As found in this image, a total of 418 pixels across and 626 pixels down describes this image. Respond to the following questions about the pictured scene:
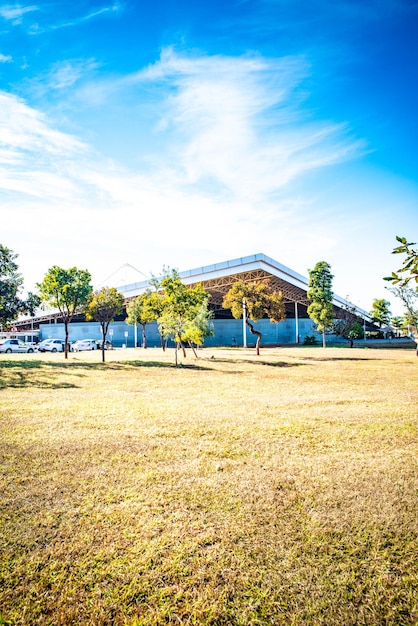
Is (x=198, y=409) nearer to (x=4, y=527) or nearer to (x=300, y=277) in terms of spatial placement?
(x=4, y=527)

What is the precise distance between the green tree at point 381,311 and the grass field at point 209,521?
2826 inches

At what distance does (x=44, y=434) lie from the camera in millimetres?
6121

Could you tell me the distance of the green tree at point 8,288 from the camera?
18.7m

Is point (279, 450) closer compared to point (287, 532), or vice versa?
point (287, 532)

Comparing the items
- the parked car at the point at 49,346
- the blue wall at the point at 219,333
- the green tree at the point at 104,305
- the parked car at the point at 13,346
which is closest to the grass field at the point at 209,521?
the green tree at the point at 104,305

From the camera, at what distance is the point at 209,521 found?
3291mm

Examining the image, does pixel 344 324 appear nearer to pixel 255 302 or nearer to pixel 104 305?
pixel 255 302

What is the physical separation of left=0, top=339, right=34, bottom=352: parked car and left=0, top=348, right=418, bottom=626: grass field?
126ft

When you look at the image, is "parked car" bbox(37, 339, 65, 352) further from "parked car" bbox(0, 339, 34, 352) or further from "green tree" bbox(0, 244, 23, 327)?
"green tree" bbox(0, 244, 23, 327)

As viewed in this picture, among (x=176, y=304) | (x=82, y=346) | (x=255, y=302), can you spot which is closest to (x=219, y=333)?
(x=82, y=346)

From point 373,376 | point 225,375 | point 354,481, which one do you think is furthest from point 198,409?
point 373,376

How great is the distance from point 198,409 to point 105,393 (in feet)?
12.5

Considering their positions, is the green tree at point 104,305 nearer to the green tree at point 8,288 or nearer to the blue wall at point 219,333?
the green tree at point 8,288

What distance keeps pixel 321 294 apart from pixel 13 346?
35.7 metres
